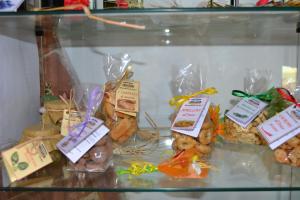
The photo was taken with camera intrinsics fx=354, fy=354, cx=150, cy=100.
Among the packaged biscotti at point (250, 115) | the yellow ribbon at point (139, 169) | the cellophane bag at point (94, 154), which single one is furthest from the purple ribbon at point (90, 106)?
the packaged biscotti at point (250, 115)

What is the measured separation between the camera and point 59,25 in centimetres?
A: 81

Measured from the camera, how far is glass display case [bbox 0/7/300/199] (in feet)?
2.08

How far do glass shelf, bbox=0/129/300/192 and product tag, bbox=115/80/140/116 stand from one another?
0.36 ft

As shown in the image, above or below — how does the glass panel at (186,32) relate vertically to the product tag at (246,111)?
above

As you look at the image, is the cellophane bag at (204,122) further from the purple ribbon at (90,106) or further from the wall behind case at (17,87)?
the wall behind case at (17,87)

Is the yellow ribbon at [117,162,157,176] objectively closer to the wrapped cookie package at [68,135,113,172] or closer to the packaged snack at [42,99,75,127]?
the wrapped cookie package at [68,135,113,172]

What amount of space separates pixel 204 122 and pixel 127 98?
7.0 inches

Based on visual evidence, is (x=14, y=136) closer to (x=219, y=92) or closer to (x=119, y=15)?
(x=119, y=15)

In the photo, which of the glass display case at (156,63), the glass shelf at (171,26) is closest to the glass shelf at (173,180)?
the glass display case at (156,63)

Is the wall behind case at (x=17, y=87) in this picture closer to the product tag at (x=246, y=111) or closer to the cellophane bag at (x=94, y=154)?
the cellophane bag at (x=94, y=154)

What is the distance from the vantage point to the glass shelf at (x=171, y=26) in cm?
63

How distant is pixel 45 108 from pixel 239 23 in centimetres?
47

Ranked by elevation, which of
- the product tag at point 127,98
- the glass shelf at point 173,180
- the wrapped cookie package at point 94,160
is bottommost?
the glass shelf at point 173,180

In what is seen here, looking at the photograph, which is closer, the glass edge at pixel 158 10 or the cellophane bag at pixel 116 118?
the glass edge at pixel 158 10
